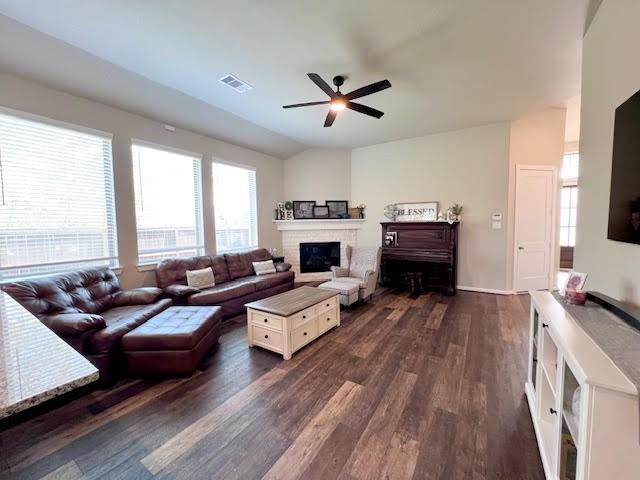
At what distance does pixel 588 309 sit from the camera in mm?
1621

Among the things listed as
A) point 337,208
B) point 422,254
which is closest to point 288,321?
point 422,254

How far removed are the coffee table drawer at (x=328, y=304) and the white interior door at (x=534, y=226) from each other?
3503mm

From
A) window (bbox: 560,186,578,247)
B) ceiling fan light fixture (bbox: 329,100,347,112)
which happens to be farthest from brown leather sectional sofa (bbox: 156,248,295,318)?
window (bbox: 560,186,578,247)

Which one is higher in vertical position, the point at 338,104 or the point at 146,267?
the point at 338,104

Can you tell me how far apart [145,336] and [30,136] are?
2.49m

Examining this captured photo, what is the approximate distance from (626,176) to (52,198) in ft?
16.3

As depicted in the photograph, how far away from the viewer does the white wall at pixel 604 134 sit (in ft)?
5.34

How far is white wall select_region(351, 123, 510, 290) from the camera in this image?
4.64 metres

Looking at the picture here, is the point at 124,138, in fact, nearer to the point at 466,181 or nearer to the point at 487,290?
the point at 466,181

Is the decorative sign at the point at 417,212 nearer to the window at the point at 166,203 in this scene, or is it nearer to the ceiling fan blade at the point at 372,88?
the ceiling fan blade at the point at 372,88

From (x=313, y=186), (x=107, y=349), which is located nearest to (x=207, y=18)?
(x=107, y=349)

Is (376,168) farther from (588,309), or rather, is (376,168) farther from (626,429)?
(626,429)

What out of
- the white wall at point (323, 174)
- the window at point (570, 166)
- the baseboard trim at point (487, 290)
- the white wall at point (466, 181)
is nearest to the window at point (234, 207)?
the white wall at point (323, 174)

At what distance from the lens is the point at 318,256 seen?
6.18 meters
